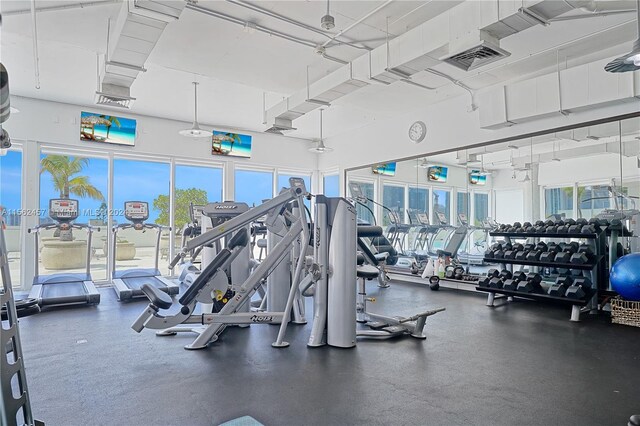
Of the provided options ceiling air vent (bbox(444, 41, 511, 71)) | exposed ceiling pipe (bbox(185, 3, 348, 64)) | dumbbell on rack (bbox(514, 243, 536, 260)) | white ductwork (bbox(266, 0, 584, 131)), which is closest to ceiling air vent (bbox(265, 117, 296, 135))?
white ductwork (bbox(266, 0, 584, 131))

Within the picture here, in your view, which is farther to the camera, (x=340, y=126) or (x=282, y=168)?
(x=282, y=168)

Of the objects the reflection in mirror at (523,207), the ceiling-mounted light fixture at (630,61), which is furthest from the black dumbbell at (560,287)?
the ceiling-mounted light fixture at (630,61)

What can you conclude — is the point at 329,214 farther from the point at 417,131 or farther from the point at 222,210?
the point at 417,131

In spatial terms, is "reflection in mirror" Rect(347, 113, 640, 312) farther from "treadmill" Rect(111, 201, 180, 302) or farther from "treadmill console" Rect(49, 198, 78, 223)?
"treadmill console" Rect(49, 198, 78, 223)

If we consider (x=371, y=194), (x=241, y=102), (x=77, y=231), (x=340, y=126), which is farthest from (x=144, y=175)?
(x=371, y=194)

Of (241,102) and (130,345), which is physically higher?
(241,102)

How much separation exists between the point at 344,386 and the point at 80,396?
187 centimetres

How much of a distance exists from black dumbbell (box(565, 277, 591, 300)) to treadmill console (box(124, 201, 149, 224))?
6.81m

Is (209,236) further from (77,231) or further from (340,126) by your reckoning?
(340,126)

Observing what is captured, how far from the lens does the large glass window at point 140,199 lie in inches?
322

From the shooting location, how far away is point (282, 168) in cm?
1034

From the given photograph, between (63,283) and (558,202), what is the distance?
8.55 m

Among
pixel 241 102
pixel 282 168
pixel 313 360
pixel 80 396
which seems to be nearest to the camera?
pixel 80 396

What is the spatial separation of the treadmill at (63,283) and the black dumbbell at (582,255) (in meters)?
6.75
